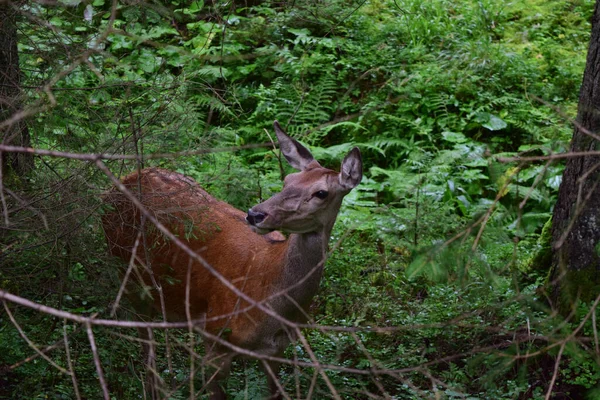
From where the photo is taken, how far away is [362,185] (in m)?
9.02

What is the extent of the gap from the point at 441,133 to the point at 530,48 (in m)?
2.60

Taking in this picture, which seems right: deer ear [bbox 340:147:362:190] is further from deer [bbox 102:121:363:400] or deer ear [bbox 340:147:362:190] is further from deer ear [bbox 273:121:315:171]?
deer ear [bbox 273:121:315:171]

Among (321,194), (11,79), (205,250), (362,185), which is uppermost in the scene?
(11,79)

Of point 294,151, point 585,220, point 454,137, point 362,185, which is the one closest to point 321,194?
point 294,151

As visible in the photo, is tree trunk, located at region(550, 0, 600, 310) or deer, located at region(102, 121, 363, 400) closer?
deer, located at region(102, 121, 363, 400)

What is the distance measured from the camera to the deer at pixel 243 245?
5191mm

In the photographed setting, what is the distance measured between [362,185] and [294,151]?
327 cm

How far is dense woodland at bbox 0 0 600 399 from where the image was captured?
408 cm

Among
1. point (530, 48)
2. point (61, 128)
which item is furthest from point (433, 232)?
point (530, 48)

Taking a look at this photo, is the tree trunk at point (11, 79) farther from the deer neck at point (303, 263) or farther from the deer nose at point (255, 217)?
the deer neck at point (303, 263)

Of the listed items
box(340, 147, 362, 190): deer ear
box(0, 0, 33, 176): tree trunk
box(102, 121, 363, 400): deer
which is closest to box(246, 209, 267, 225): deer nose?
box(102, 121, 363, 400): deer

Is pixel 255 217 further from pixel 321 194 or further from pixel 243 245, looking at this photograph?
pixel 243 245

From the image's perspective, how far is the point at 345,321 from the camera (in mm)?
6219

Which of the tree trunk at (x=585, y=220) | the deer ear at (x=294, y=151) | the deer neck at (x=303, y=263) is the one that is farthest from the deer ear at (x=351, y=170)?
the tree trunk at (x=585, y=220)
